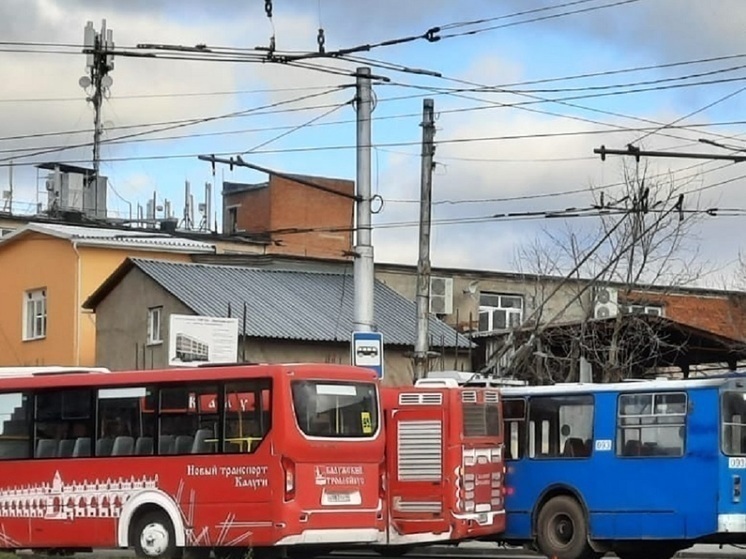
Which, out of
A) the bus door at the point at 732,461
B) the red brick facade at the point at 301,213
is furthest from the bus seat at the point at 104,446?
the red brick facade at the point at 301,213

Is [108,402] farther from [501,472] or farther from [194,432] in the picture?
[501,472]

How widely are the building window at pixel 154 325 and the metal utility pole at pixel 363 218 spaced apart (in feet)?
65.5

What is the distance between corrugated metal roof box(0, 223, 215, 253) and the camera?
51.8 meters

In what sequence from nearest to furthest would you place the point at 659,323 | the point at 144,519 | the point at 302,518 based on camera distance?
1. the point at 302,518
2. the point at 144,519
3. the point at 659,323

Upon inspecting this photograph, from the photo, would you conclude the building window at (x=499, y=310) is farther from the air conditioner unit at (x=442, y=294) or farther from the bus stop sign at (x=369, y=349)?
the bus stop sign at (x=369, y=349)

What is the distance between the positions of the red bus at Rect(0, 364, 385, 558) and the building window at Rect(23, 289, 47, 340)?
31030mm

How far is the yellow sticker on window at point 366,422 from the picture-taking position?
21381 mm

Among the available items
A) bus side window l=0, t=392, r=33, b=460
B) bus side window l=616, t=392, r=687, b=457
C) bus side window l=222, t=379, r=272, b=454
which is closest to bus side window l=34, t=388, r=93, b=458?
bus side window l=0, t=392, r=33, b=460

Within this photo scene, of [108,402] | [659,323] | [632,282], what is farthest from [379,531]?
[632,282]

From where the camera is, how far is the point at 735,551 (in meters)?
25.7

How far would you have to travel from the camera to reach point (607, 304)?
45.2 metres

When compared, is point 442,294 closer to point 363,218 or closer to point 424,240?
point 424,240

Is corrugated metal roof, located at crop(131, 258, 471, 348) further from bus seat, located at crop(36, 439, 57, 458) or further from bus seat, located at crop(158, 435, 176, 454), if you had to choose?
bus seat, located at crop(158, 435, 176, 454)

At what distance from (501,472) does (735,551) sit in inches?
196
